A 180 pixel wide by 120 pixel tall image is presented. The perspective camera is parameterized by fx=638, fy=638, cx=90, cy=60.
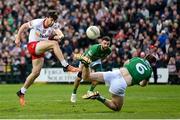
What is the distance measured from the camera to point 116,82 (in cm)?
1530

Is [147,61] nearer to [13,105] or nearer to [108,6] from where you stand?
[13,105]

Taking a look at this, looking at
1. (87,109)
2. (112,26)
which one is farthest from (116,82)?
(112,26)

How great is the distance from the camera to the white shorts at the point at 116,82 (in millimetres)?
15281

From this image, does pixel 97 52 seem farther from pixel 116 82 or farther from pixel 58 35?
pixel 116 82

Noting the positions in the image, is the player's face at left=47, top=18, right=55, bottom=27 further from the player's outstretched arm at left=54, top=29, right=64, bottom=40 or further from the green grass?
the green grass

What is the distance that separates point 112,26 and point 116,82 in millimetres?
18004

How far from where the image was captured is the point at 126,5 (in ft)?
111

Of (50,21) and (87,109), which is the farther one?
(50,21)

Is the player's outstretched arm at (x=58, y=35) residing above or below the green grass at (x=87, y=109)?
above

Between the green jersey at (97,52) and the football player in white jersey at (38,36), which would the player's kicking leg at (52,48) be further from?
the green jersey at (97,52)

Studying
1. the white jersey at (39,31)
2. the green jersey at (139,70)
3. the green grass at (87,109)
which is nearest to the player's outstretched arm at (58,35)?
the white jersey at (39,31)

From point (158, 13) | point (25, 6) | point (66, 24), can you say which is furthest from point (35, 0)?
point (158, 13)

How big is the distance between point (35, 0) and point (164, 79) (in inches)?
380

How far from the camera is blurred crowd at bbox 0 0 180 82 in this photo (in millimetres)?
31031
